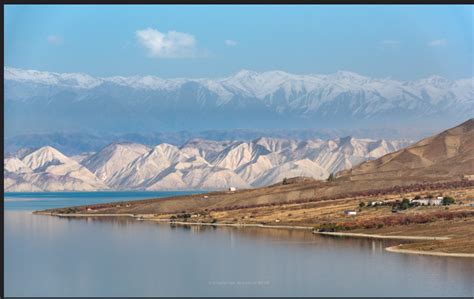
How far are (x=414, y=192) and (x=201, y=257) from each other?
74164 millimetres

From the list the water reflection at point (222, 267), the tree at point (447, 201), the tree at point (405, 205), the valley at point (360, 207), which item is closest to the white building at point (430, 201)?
the valley at point (360, 207)

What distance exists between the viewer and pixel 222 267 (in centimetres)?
7112

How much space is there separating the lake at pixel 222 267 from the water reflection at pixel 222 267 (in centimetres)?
6

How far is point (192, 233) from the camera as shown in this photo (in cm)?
11000

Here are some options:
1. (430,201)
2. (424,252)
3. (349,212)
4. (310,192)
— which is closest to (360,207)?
(349,212)

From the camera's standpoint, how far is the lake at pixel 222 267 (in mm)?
59875

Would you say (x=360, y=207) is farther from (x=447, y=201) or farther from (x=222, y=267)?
(x=222, y=267)

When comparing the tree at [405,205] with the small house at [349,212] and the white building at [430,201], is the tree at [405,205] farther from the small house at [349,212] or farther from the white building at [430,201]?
the small house at [349,212]

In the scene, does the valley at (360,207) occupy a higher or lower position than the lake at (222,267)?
higher

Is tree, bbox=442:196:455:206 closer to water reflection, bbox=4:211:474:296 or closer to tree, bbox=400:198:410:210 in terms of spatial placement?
tree, bbox=400:198:410:210

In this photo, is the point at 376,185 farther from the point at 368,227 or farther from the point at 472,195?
the point at 368,227

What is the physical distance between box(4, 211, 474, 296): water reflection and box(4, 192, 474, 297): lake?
0.21 feet

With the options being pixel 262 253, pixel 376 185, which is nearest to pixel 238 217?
pixel 376 185

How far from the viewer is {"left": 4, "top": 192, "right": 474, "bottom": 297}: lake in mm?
59875
